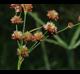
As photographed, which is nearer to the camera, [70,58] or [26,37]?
[26,37]

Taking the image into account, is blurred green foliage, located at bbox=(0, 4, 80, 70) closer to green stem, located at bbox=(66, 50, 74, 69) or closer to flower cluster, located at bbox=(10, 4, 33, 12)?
green stem, located at bbox=(66, 50, 74, 69)

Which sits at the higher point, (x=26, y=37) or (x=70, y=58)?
(x=26, y=37)

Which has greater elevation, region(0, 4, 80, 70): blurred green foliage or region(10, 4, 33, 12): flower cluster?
region(10, 4, 33, 12): flower cluster

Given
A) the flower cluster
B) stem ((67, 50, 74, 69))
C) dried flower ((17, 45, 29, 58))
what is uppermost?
the flower cluster

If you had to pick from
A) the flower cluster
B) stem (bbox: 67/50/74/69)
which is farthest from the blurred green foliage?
the flower cluster

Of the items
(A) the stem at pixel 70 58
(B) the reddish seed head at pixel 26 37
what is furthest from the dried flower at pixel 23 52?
(A) the stem at pixel 70 58

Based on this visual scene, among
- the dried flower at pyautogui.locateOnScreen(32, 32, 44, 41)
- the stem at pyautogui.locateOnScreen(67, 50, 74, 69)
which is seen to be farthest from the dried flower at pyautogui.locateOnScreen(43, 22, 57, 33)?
the stem at pyautogui.locateOnScreen(67, 50, 74, 69)

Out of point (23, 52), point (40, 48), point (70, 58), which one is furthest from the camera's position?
point (40, 48)

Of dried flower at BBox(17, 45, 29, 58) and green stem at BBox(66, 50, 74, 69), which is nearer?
dried flower at BBox(17, 45, 29, 58)

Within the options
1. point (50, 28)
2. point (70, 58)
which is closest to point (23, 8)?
point (50, 28)

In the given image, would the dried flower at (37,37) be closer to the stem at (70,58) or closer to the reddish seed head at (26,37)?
the reddish seed head at (26,37)

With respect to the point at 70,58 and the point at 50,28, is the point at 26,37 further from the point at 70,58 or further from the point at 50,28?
the point at 70,58
